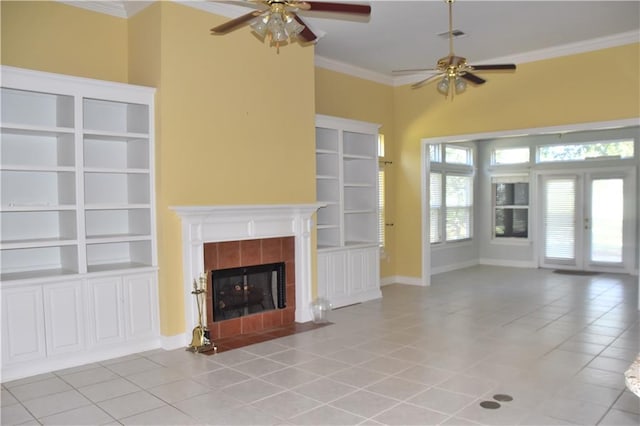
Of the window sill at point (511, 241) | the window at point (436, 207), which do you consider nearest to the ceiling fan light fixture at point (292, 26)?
the window at point (436, 207)

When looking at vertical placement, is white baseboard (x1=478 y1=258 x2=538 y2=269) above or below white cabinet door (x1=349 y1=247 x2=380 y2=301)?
below

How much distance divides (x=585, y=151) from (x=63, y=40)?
9086 mm

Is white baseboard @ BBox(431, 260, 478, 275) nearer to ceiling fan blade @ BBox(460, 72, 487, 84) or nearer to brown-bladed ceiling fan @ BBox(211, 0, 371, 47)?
ceiling fan blade @ BBox(460, 72, 487, 84)

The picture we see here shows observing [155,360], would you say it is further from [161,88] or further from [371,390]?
[161,88]

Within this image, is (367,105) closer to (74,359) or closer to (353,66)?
(353,66)

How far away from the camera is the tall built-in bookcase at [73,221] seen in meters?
4.14

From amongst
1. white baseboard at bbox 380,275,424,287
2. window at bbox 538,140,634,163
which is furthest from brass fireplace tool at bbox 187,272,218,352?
window at bbox 538,140,634,163

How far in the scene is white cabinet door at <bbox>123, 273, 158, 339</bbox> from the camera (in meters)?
4.68

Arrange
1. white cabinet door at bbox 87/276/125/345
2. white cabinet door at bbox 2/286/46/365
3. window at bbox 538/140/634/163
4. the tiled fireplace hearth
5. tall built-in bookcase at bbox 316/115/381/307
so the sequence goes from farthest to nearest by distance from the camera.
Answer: window at bbox 538/140/634/163 < tall built-in bookcase at bbox 316/115/381/307 < the tiled fireplace hearth < white cabinet door at bbox 87/276/125/345 < white cabinet door at bbox 2/286/46/365

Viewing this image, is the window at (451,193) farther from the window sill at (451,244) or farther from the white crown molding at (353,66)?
the white crown molding at (353,66)

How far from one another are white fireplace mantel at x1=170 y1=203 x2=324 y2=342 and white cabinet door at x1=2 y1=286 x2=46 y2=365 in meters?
1.26

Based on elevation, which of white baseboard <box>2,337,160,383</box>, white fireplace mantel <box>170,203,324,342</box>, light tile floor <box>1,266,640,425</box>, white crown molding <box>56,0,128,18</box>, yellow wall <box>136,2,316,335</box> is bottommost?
light tile floor <box>1,266,640,425</box>

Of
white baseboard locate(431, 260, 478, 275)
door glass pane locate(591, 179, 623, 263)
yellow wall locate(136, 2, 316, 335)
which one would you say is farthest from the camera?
white baseboard locate(431, 260, 478, 275)

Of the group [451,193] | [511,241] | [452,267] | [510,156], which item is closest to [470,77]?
[451,193]
